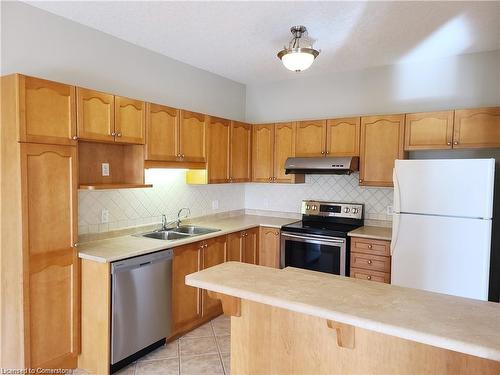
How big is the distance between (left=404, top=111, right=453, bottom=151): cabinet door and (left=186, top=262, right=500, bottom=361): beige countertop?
2.21 meters

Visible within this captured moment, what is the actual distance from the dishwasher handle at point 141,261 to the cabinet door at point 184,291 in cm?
13

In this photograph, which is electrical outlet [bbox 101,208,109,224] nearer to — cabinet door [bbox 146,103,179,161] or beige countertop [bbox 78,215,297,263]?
beige countertop [bbox 78,215,297,263]

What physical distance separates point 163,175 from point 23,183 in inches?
60.9

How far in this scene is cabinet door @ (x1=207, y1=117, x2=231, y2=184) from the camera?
3857mm

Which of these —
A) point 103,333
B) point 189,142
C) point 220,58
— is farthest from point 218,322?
point 220,58

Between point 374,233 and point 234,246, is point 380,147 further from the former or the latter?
point 234,246

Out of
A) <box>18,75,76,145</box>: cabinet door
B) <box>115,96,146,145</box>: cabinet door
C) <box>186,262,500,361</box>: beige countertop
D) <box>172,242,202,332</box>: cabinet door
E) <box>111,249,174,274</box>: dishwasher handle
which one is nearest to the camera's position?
<box>186,262,500,361</box>: beige countertop

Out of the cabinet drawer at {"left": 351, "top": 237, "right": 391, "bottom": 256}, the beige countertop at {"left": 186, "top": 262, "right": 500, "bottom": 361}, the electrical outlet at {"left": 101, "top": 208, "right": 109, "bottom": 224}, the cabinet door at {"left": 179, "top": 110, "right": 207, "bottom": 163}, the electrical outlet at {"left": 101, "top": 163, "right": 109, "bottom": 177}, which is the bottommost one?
the cabinet drawer at {"left": 351, "top": 237, "right": 391, "bottom": 256}

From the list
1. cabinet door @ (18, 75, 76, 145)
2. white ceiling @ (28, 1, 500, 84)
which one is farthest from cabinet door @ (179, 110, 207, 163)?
cabinet door @ (18, 75, 76, 145)

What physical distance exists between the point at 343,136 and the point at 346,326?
2.72 meters

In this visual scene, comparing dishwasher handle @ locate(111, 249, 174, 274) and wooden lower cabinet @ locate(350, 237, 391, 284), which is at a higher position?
dishwasher handle @ locate(111, 249, 174, 274)

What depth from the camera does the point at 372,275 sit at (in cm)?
349

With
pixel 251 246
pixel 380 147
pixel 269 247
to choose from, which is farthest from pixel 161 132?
pixel 380 147

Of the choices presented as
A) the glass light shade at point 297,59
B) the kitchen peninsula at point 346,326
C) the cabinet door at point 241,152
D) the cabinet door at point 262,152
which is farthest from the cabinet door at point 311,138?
the kitchen peninsula at point 346,326
